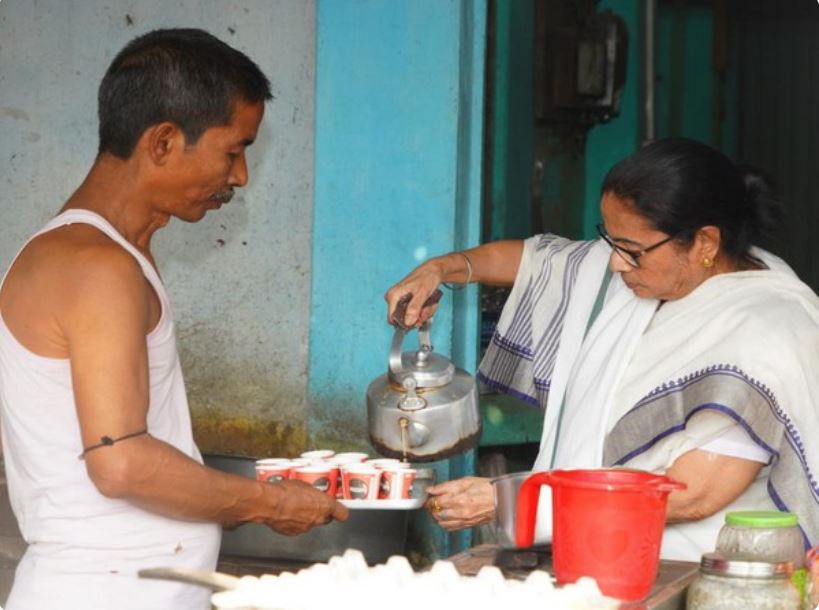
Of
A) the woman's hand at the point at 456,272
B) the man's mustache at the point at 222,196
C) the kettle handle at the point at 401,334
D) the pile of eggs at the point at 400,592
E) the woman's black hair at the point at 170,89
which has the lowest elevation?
the pile of eggs at the point at 400,592

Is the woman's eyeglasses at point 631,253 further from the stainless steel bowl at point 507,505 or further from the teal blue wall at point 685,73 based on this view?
the teal blue wall at point 685,73

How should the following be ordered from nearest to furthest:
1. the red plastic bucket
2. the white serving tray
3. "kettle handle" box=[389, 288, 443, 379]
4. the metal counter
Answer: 1. the red plastic bucket
2. the metal counter
3. the white serving tray
4. "kettle handle" box=[389, 288, 443, 379]

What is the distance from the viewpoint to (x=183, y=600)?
2293mm

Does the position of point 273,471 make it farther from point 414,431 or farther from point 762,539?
point 762,539

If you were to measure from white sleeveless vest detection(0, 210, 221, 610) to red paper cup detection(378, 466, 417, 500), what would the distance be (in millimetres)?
560

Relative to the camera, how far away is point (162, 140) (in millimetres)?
2217

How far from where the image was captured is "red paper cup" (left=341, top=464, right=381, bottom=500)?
2645 mm

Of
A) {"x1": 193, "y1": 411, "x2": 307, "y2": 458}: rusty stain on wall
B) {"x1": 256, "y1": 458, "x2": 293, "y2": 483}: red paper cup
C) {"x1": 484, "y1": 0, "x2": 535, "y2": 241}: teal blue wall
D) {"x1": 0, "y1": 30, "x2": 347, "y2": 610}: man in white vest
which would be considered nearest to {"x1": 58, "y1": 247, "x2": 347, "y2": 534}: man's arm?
{"x1": 0, "y1": 30, "x2": 347, "y2": 610}: man in white vest

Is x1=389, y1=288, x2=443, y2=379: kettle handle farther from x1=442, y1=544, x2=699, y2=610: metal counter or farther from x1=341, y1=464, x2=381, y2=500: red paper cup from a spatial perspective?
x1=442, y1=544, x2=699, y2=610: metal counter

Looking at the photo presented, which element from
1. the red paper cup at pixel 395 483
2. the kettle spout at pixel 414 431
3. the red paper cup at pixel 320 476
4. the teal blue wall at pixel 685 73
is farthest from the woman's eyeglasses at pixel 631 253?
the teal blue wall at pixel 685 73

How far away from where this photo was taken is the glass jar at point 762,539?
2.06m

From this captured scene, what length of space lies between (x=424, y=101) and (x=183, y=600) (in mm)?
1736

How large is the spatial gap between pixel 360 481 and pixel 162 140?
825 millimetres

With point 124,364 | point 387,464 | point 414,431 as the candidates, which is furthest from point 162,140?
point 414,431
